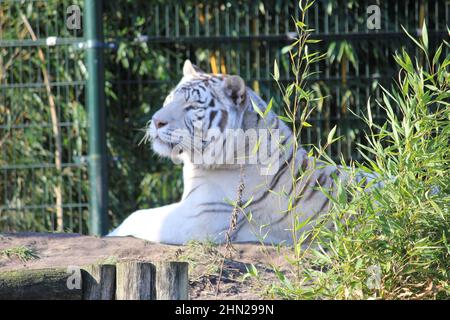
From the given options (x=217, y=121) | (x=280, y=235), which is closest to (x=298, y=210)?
(x=280, y=235)

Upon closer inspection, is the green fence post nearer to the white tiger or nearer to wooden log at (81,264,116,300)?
the white tiger

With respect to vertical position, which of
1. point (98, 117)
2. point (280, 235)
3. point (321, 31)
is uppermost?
point (321, 31)

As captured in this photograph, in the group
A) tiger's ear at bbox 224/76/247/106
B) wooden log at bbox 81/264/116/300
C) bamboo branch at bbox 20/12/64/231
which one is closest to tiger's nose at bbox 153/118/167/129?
tiger's ear at bbox 224/76/247/106

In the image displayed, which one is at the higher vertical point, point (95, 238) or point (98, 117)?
point (98, 117)

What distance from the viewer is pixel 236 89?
17.4 ft

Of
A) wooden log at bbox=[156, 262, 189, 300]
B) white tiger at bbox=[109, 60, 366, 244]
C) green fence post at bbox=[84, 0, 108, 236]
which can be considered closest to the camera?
wooden log at bbox=[156, 262, 189, 300]

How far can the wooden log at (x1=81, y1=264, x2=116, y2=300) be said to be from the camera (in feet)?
12.1

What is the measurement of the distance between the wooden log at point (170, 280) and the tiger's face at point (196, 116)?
5.39 feet

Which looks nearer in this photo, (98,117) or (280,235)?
(280,235)

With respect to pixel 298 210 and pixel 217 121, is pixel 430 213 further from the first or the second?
pixel 217 121

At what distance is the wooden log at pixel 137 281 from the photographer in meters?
3.64

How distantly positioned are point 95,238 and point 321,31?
3.37 metres

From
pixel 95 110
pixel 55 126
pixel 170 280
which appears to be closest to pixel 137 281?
pixel 170 280
